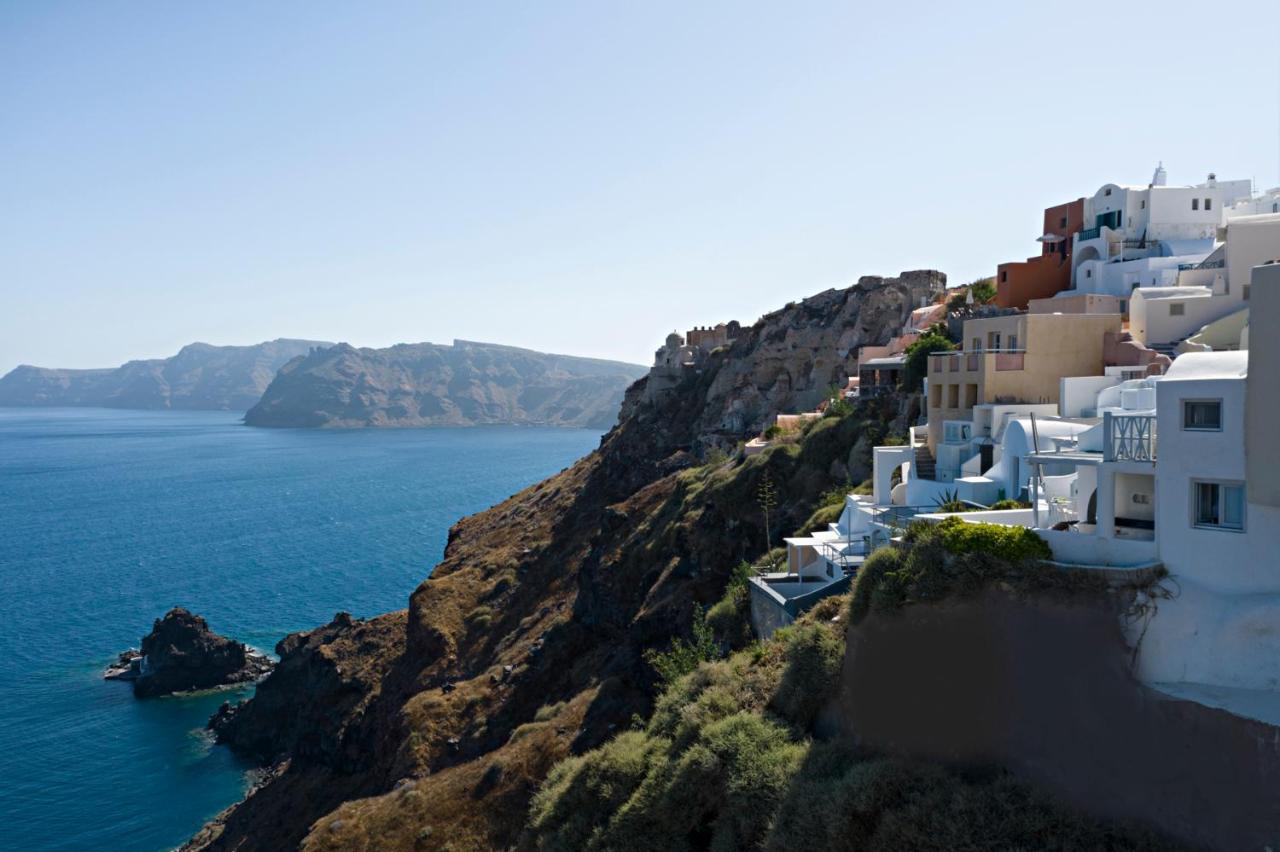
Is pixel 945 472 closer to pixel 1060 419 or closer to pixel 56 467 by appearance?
pixel 1060 419

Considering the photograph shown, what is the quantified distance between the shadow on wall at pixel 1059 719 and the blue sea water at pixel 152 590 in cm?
4495

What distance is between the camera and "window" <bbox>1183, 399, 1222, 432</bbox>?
13.2 meters

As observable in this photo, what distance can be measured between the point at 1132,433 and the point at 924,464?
1457 centimetres

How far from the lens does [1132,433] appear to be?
14.6m

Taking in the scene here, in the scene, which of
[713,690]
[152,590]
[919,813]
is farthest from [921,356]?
[152,590]

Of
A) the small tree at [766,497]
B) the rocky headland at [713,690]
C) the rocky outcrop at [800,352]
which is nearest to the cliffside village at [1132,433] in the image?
the rocky headland at [713,690]

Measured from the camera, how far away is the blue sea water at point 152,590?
49309 mm

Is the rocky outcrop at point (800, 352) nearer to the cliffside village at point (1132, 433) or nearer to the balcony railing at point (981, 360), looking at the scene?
the cliffside village at point (1132, 433)

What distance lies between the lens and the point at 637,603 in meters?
40.2

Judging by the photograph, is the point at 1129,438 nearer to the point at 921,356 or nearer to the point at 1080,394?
the point at 1080,394

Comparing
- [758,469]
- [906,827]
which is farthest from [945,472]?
[906,827]

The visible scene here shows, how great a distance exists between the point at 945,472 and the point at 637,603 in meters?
17.4

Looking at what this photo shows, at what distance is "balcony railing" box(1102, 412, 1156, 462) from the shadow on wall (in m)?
2.78

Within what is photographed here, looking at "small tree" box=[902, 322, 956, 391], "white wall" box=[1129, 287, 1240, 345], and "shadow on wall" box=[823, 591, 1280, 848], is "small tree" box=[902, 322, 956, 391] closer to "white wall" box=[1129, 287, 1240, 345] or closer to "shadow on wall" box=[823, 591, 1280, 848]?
"white wall" box=[1129, 287, 1240, 345]
